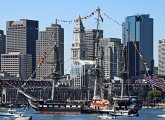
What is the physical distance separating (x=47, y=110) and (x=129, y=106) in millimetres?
22909

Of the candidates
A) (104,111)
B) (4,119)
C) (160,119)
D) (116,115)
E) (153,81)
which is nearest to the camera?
(4,119)

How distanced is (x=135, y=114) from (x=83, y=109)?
670 inches

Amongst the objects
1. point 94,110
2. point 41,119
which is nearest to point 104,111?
point 94,110

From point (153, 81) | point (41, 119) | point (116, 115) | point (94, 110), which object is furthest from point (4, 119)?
point (153, 81)

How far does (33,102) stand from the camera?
19475 centimetres

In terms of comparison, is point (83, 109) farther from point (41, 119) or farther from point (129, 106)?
point (41, 119)

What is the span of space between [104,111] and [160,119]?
84.0 feet

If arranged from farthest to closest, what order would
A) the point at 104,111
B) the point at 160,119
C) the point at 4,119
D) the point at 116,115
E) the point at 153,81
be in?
the point at 153,81, the point at 104,111, the point at 116,115, the point at 160,119, the point at 4,119

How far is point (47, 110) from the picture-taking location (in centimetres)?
18375

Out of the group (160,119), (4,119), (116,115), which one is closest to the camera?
(4,119)

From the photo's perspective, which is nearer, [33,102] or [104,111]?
[104,111]

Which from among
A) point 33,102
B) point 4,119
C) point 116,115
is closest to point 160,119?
point 116,115

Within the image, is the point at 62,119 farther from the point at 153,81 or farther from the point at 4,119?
the point at 153,81

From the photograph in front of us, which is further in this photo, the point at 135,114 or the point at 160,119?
the point at 135,114
